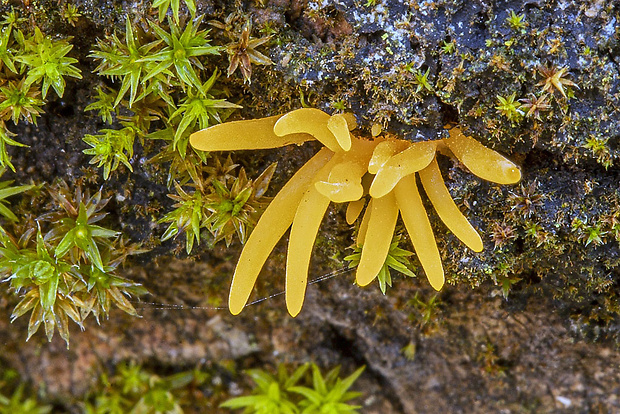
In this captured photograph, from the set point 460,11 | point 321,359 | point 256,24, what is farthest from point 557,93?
point 321,359

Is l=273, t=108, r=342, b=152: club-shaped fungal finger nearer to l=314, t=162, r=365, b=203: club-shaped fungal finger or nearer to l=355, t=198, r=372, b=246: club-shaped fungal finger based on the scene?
l=314, t=162, r=365, b=203: club-shaped fungal finger

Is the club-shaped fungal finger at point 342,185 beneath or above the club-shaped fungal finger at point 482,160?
beneath

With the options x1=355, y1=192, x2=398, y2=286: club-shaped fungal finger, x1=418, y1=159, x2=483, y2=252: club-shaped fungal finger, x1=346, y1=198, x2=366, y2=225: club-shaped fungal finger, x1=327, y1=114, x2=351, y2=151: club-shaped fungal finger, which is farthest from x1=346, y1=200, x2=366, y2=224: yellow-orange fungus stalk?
x1=327, y1=114, x2=351, y2=151: club-shaped fungal finger

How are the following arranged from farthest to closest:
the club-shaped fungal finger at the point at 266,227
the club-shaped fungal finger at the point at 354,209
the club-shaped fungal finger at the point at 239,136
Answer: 1. the club-shaped fungal finger at the point at 354,209
2. the club-shaped fungal finger at the point at 266,227
3. the club-shaped fungal finger at the point at 239,136

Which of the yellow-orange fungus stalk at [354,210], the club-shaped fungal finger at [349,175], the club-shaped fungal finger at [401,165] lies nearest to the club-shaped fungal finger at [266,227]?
the club-shaped fungal finger at [349,175]

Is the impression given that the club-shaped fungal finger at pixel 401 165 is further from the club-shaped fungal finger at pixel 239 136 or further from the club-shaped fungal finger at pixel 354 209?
the club-shaped fungal finger at pixel 239 136

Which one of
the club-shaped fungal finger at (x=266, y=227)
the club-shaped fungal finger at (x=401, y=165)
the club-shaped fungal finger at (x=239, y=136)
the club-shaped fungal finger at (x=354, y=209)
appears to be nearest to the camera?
the club-shaped fungal finger at (x=401, y=165)

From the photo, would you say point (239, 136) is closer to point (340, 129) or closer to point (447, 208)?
point (340, 129)
